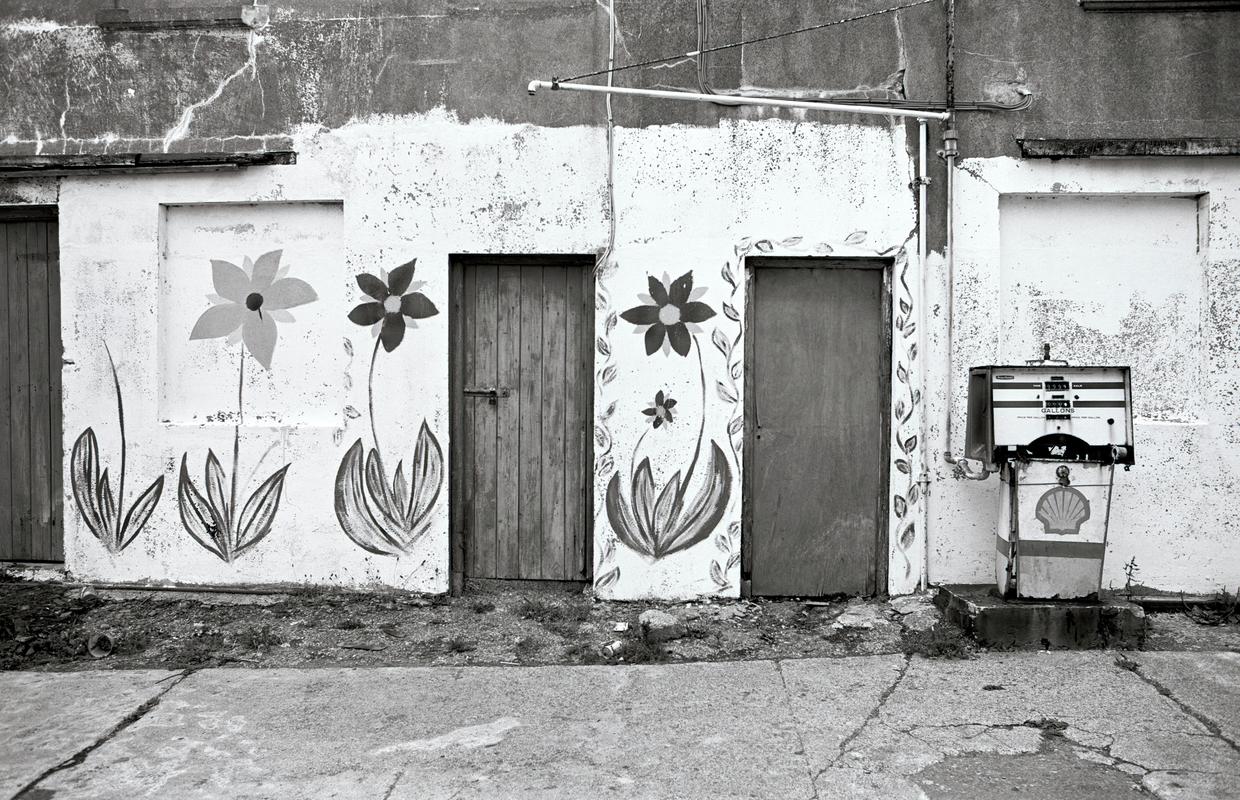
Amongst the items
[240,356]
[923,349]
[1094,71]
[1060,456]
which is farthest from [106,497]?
[1094,71]

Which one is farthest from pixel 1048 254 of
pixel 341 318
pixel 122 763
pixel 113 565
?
pixel 113 565

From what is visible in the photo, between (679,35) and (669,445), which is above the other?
(679,35)

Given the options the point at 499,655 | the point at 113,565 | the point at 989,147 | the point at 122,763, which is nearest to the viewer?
the point at 122,763

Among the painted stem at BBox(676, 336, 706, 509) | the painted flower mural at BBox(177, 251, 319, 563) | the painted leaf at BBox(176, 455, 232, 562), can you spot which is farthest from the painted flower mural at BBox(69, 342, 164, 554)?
the painted stem at BBox(676, 336, 706, 509)

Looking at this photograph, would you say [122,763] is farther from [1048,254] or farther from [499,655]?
[1048,254]

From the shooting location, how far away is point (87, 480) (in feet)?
21.1

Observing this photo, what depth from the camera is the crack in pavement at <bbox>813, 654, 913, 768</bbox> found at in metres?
4.03

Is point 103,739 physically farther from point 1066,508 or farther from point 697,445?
point 1066,508

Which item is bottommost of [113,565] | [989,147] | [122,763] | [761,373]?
[122,763]

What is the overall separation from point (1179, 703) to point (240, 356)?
5588 millimetres

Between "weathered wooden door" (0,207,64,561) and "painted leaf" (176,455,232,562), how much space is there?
3.07 ft

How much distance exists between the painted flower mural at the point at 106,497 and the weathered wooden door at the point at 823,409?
3889 mm

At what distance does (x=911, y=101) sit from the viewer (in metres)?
6.01

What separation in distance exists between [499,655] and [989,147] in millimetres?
4132
